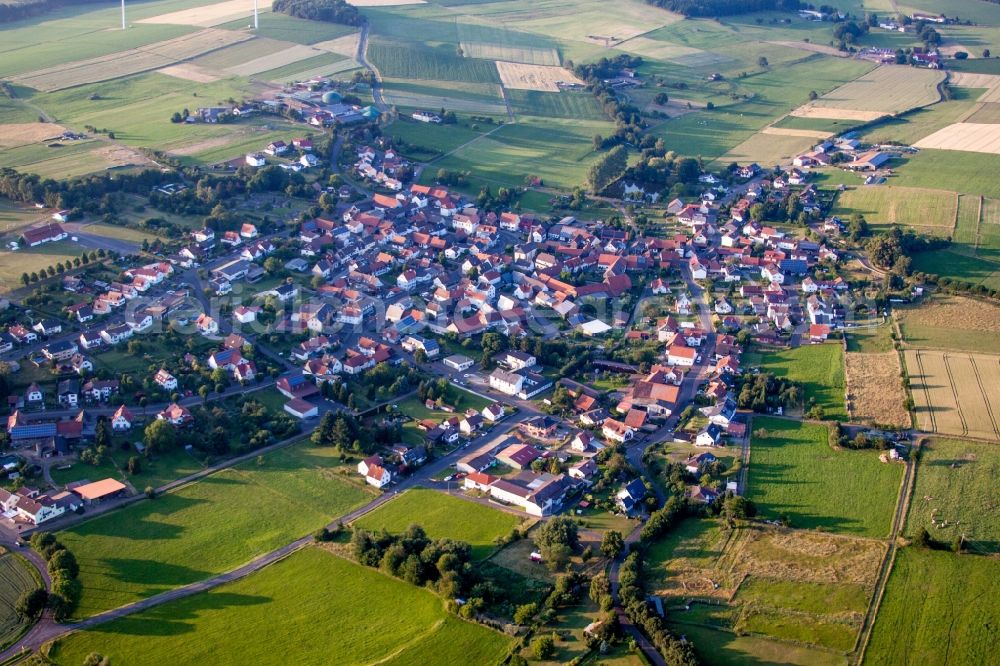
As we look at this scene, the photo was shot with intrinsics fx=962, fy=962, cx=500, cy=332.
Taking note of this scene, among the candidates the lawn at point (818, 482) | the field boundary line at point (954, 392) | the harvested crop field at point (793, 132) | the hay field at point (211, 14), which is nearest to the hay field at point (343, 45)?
the hay field at point (211, 14)

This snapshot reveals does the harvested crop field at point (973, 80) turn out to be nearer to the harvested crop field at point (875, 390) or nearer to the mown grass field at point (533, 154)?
the mown grass field at point (533, 154)

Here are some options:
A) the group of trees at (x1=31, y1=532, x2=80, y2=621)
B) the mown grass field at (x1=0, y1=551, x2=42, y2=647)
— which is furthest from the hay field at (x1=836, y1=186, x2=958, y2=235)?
the mown grass field at (x1=0, y1=551, x2=42, y2=647)

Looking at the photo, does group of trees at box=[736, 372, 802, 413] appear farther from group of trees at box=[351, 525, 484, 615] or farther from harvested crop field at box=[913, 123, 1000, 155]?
harvested crop field at box=[913, 123, 1000, 155]

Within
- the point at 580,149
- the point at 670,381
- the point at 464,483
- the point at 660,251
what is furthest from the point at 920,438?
the point at 580,149

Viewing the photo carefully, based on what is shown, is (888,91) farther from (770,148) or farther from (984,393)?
(984,393)

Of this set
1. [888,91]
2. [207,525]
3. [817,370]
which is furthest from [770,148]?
[207,525]

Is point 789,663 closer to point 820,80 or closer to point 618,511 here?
point 618,511
